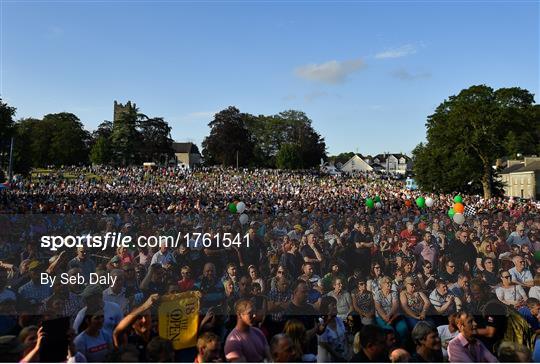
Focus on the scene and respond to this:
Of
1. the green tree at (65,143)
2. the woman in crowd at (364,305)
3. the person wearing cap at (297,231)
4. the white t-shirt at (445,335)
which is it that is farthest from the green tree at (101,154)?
the white t-shirt at (445,335)

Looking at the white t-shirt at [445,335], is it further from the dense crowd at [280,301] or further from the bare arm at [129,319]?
the bare arm at [129,319]

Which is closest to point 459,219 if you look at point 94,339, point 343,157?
point 94,339

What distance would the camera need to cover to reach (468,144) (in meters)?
42.9

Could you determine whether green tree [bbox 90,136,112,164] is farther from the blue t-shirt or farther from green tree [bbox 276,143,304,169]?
the blue t-shirt

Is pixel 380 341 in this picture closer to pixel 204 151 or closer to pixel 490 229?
pixel 490 229

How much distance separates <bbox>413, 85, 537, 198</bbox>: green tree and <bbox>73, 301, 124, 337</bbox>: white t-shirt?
40.2 m

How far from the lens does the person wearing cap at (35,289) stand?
5.68 meters

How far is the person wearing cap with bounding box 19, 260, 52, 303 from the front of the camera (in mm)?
5680

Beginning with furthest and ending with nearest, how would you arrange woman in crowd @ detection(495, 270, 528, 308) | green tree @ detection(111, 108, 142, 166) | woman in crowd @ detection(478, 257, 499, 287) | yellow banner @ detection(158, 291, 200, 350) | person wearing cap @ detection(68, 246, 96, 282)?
green tree @ detection(111, 108, 142, 166)
woman in crowd @ detection(478, 257, 499, 287)
person wearing cap @ detection(68, 246, 96, 282)
woman in crowd @ detection(495, 270, 528, 308)
yellow banner @ detection(158, 291, 200, 350)

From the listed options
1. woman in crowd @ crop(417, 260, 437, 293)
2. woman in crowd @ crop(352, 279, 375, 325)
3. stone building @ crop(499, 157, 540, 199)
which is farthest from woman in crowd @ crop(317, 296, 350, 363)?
stone building @ crop(499, 157, 540, 199)

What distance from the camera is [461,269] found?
8156 millimetres

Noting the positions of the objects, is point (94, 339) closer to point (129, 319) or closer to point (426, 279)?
point (129, 319)

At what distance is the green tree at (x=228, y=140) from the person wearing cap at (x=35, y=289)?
7719cm

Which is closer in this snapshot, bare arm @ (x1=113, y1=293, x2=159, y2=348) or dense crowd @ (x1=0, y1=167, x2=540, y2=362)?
dense crowd @ (x1=0, y1=167, x2=540, y2=362)
